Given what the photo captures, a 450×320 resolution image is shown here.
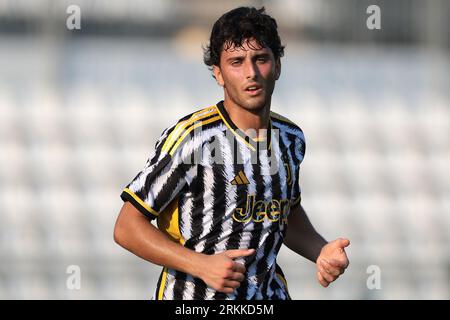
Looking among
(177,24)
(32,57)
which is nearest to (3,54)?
(32,57)

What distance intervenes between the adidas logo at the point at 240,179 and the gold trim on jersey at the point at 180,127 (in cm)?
27

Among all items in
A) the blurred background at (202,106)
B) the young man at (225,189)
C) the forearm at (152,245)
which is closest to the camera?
the forearm at (152,245)

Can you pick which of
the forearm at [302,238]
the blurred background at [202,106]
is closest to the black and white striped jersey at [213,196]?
the forearm at [302,238]

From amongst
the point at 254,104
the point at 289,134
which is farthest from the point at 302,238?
the point at 254,104

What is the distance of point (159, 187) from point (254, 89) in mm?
521

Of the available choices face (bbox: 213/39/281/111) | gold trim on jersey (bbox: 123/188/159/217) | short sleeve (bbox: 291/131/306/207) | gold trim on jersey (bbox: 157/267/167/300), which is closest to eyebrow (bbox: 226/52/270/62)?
face (bbox: 213/39/281/111)

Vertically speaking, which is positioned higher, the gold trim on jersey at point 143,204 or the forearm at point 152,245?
the gold trim on jersey at point 143,204

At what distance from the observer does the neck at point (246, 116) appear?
3.39 metres

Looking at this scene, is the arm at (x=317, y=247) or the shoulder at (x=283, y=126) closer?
the arm at (x=317, y=247)

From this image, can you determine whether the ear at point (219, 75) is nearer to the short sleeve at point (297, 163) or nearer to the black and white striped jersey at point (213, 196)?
the black and white striped jersey at point (213, 196)

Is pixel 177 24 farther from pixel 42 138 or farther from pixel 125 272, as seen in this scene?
pixel 125 272

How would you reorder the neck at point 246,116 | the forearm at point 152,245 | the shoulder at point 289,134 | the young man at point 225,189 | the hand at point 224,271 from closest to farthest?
the hand at point 224,271, the forearm at point 152,245, the young man at point 225,189, the neck at point 246,116, the shoulder at point 289,134

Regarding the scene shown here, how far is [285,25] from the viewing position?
8414 mm

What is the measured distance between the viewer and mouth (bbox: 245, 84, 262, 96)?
3281 millimetres
